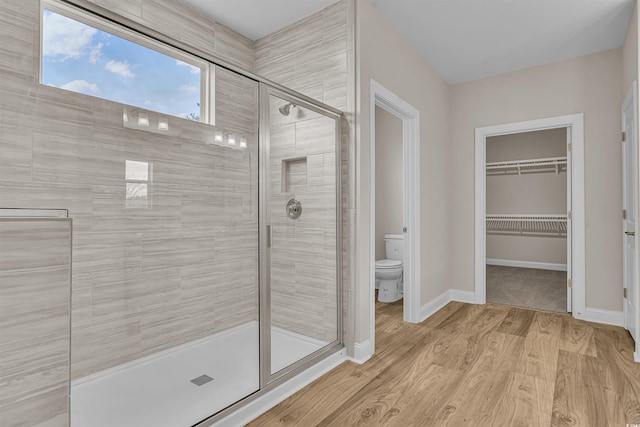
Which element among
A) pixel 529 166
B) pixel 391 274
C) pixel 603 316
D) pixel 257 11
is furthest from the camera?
pixel 529 166

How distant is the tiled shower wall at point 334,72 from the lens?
2.52m

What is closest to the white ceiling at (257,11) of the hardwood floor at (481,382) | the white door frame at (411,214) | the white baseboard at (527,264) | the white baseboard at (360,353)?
the white door frame at (411,214)

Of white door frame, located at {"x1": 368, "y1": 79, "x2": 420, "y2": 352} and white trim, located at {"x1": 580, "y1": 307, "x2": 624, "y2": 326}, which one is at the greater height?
white door frame, located at {"x1": 368, "y1": 79, "x2": 420, "y2": 352}

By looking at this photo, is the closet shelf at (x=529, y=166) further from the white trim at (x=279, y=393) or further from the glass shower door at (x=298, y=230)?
the white trim at (x=279, y=393)

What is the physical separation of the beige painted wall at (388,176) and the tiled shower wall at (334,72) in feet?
7.26

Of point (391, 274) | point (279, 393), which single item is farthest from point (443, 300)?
point (279, 393)

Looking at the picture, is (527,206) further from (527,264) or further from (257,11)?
(257,11)

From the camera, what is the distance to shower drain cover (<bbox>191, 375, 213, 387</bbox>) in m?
1.97

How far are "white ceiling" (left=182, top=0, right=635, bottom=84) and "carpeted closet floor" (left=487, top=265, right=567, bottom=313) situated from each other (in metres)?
2.73

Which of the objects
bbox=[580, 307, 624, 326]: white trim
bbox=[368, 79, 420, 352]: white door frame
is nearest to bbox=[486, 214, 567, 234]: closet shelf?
bbox=[580, 307, 624, 326]: white trim

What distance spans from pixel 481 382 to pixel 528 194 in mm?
5067

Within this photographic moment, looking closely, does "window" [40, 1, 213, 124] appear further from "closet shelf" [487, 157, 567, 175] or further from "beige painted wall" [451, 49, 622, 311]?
"closet shelf" [487, 157, 567, 175]

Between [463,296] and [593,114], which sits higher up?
[593,114]

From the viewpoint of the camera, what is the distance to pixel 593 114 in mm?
3434
